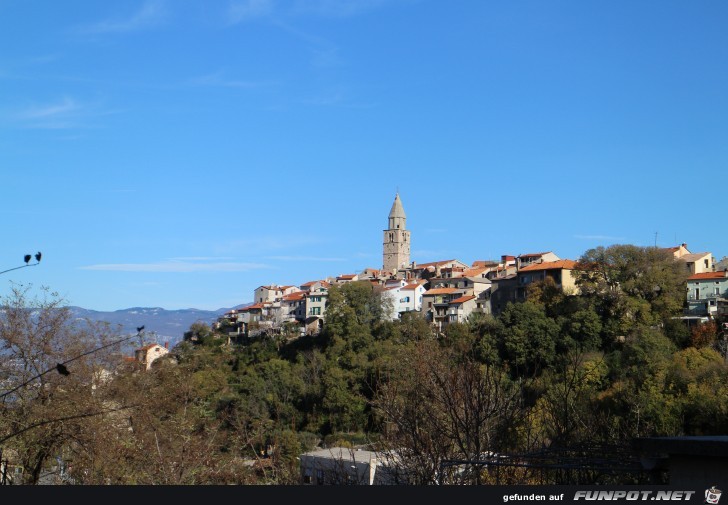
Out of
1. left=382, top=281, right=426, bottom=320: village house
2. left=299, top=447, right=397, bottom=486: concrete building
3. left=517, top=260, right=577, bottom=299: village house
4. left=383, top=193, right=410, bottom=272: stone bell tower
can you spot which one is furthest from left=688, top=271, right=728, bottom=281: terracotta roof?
left=383, top=193, right=410, bottom=272: stone bell tower

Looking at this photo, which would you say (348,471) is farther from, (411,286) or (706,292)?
(411,286)

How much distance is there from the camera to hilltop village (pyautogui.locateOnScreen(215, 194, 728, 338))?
54281 millimetres

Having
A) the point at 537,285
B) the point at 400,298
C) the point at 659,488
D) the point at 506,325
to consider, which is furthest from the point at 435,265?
the point at 659,488

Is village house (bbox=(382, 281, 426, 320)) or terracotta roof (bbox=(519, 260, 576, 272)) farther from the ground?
terracotta roof (bbox=(519, 260, 576, 272))

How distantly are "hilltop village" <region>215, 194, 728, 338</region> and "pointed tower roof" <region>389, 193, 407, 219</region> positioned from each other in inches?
694

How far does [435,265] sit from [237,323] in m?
20.8

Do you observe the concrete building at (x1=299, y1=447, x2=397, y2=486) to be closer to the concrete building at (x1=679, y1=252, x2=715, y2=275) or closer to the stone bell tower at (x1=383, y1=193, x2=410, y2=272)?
the concrete building at (x1=679, y1=252, x2=715, y2=275)

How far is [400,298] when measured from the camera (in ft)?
239

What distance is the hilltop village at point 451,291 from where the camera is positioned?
178 ft

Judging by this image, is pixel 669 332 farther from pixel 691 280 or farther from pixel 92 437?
pixel 92 437

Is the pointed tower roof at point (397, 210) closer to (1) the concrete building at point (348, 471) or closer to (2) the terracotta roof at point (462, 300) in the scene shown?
(2) the terracotta roof at point (462, 300)

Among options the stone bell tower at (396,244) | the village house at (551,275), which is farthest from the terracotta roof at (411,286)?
the stone bell tower at (396,244)

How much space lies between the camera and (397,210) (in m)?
109

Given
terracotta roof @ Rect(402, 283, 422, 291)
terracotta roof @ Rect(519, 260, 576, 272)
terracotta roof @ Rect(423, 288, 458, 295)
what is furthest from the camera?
terracotta roof @ Rect(402, 283, 422, 291)
